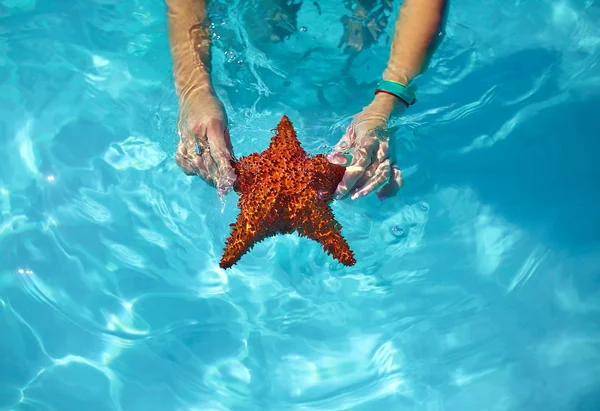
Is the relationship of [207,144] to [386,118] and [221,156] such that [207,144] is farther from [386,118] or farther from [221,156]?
[386,118]

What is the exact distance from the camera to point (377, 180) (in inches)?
103

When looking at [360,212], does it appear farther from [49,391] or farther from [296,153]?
[49,391]

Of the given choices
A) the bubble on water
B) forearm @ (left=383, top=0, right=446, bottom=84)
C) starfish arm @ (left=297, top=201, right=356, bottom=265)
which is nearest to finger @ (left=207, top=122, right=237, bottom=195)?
starfish arm @ (left=297, top=201, right=356, bottom=265)

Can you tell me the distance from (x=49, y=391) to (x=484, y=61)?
4.74 meters

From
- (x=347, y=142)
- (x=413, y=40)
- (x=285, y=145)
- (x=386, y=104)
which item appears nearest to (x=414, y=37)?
(x=413, y=40)

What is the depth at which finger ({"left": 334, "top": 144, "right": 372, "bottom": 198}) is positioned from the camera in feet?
8.22

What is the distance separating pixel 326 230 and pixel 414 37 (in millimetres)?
1420

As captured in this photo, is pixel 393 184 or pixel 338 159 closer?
pixel 338 159

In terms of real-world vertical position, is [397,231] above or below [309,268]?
above

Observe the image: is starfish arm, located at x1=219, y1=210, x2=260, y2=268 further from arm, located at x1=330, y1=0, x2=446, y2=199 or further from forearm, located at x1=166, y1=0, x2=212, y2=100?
forearm, located at x1=166, y1=0, x2=212, y2=100

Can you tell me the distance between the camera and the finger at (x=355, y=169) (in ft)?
8.22

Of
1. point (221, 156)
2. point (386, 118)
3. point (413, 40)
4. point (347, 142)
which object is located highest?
point (413, 40)

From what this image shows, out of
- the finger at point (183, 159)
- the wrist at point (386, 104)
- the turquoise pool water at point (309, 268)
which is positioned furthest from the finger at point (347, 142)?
the turquoise pool water at point (309, 268)

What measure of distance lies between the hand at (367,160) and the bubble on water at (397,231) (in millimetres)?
1215
